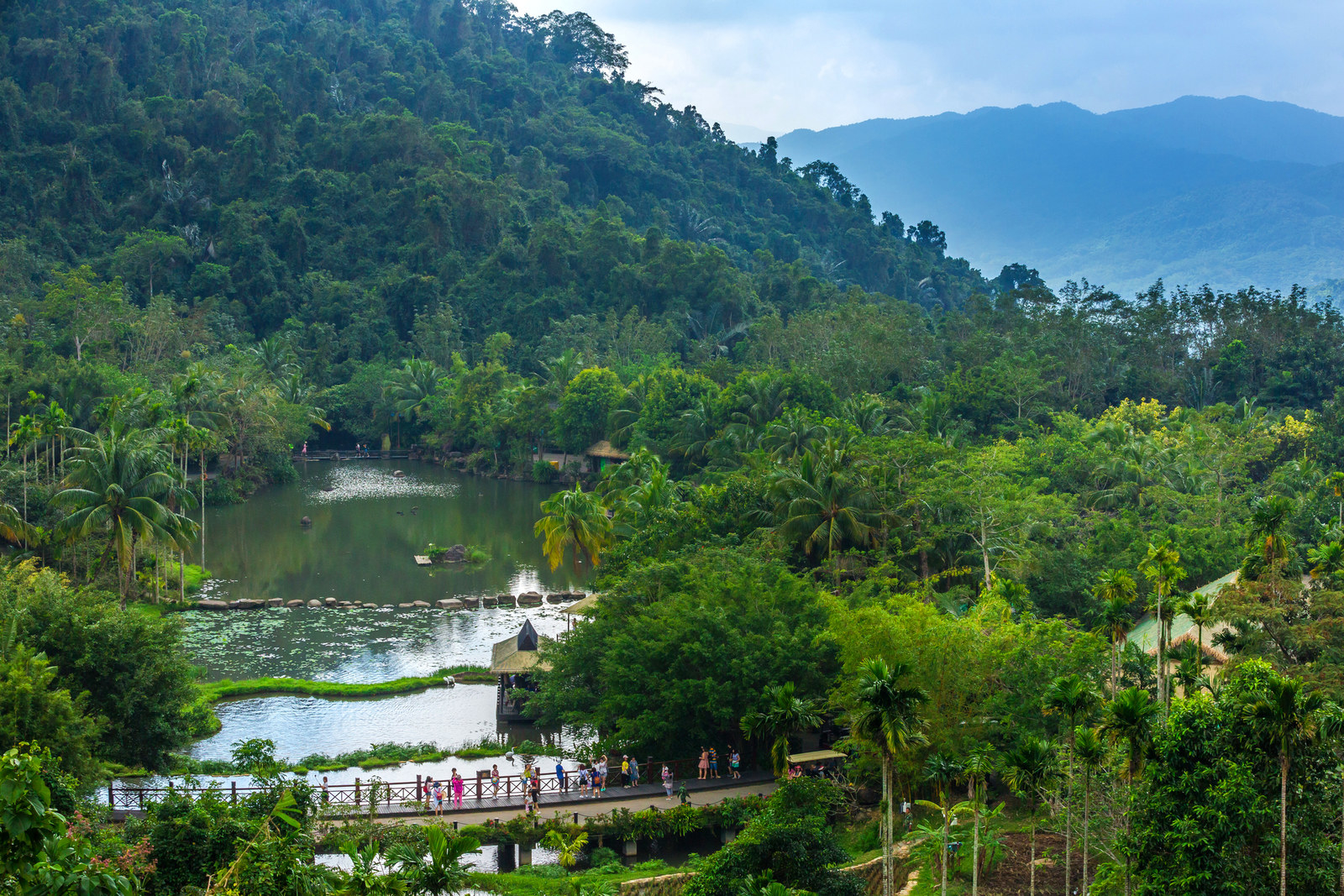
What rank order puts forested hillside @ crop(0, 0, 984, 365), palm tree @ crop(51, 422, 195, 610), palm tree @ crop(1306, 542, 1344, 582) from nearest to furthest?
palm tree @ crop(1306, 542, 1344, 582)
palm tree @ crop(51, 422, 195, 610)
forested hillside @ crop(0, 0, 984, 365)

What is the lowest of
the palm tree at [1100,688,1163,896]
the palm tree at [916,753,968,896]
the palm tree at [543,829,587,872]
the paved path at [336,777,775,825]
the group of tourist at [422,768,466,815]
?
the palm tree at [543,829,587,872]

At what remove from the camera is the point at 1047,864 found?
19.5 meters

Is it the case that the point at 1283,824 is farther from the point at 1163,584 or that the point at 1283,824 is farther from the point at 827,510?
the point at 827,510

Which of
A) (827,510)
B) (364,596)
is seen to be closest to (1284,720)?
(827,510)

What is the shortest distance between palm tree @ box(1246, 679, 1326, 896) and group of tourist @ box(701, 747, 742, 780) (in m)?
11.1

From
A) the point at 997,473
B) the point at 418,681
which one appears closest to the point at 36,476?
the point at 418,681

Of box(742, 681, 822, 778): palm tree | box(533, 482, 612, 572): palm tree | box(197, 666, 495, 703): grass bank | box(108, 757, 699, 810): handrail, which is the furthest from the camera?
box(533, 482, 612, 572): palm tree

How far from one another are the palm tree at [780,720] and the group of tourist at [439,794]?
562cm

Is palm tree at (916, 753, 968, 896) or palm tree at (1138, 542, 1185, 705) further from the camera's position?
palm tree at (1138, 542, 1185, 705)

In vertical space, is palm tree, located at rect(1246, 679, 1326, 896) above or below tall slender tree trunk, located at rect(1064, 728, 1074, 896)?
above

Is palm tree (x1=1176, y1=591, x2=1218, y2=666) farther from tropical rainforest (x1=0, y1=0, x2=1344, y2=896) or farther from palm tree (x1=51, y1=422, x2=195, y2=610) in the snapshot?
palm tree (x1=51, y1=422, x2=195, y2=610)

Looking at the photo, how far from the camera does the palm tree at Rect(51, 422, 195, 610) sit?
1310 inches

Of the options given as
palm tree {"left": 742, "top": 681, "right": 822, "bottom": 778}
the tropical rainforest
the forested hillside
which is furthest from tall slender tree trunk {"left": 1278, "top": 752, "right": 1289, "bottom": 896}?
the forested hillside

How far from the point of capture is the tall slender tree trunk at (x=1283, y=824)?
545 inches
